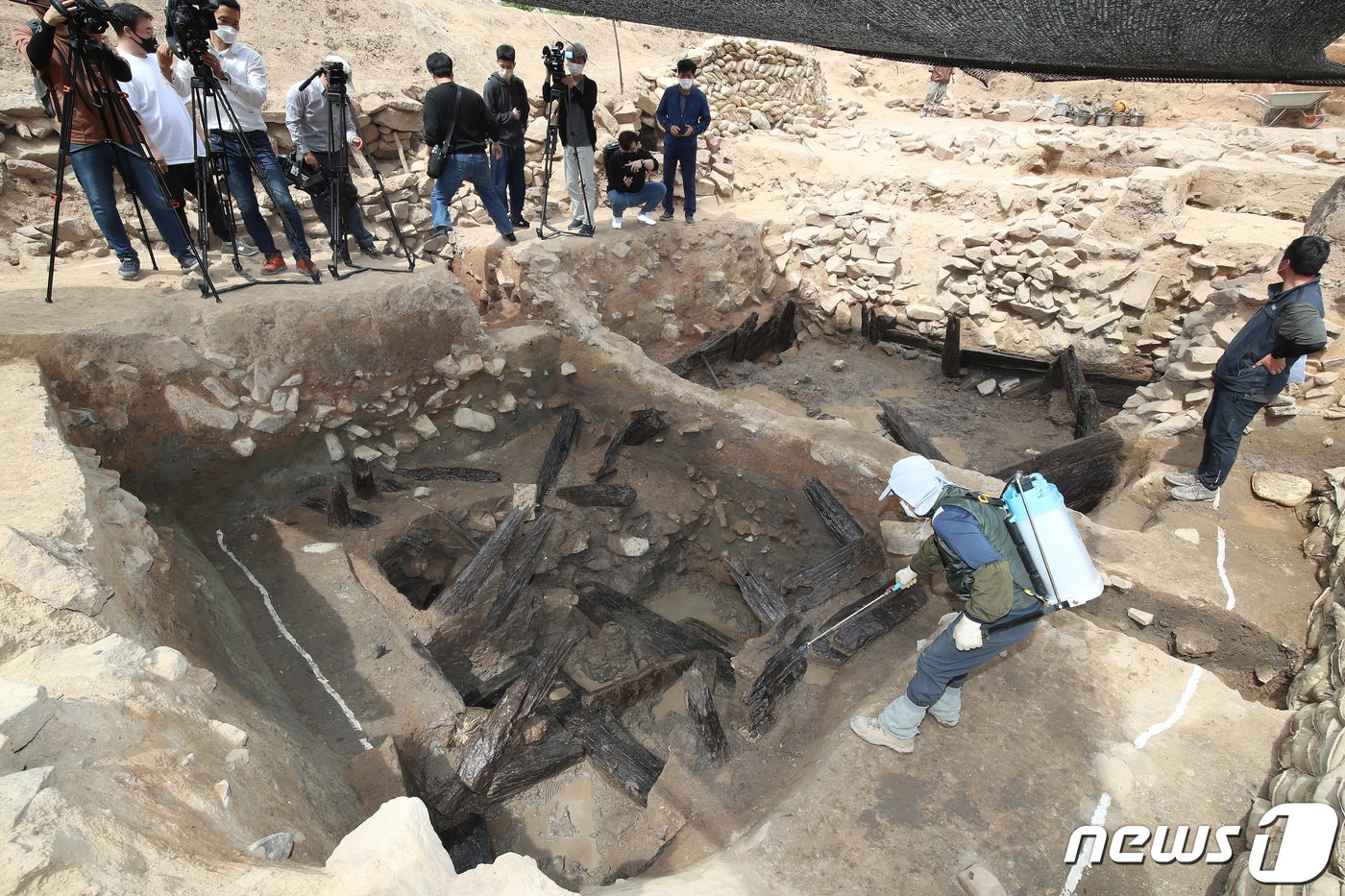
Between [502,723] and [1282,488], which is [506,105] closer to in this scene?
[502,723]

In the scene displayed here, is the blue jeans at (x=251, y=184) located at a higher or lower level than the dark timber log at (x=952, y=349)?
higher

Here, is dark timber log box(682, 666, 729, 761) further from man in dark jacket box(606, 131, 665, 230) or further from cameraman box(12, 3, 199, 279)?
man in dark jacket box(606, 131, 665, 230)

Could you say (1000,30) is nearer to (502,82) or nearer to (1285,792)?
(1285,792)

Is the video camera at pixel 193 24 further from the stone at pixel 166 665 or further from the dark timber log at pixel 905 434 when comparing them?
the dark timber log at pixel 905 434

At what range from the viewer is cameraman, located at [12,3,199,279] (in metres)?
4.29

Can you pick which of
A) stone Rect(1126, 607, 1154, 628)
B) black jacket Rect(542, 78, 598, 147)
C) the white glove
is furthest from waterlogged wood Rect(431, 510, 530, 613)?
stone Rect(1126, 607, 1154, 628)

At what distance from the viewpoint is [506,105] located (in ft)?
22.4

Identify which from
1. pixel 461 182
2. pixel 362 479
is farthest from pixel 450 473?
pixel 461 182

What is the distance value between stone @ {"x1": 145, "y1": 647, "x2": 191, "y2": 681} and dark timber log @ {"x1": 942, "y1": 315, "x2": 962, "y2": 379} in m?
8.31

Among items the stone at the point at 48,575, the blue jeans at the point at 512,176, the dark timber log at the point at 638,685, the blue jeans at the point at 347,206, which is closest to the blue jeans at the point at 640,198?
the blue jeans at the point at 512,176

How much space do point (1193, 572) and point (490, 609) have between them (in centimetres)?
515

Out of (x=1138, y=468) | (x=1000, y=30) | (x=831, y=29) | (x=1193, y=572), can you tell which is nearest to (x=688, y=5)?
(x=831, y=29)

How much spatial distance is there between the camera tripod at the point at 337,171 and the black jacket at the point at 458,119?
0.71m
